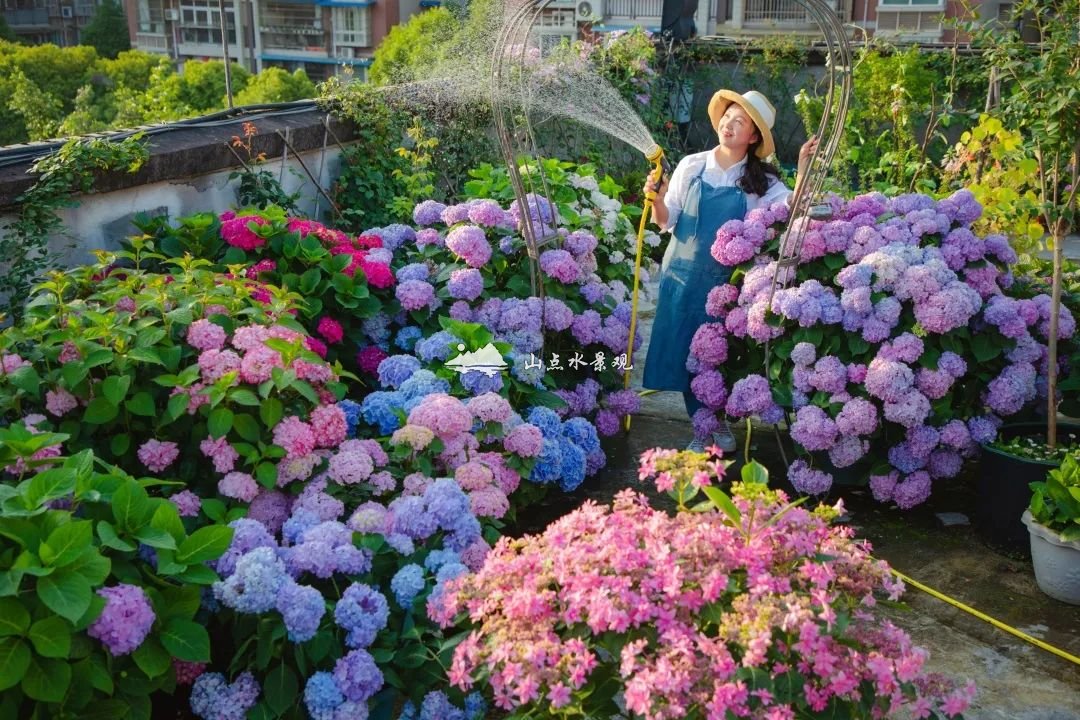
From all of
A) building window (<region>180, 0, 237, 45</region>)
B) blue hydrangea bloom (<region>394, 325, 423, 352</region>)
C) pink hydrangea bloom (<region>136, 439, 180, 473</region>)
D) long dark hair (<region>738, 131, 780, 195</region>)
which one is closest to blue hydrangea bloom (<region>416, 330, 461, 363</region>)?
blue hydrangea bloom (<region>394, 325, 423, 352</region>)

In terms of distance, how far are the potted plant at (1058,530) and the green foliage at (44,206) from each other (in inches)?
126

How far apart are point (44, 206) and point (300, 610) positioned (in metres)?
1.97

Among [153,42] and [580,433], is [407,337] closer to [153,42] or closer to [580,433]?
[580,433]

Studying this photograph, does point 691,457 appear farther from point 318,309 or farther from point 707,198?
point 707,198

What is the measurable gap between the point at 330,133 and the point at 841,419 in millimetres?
2911

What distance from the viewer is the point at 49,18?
4641 cm

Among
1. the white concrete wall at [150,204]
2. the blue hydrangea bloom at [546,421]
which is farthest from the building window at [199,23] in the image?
the blue hydrangea bloom at [546,421]

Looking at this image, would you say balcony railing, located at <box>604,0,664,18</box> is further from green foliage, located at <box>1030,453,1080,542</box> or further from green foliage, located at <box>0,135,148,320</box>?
green foliage, located at <box>1030,453,1080,542</box>

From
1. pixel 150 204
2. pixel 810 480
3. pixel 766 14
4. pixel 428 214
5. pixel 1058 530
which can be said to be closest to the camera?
pixel 1058 530

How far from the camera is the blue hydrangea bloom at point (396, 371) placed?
3.32 meters

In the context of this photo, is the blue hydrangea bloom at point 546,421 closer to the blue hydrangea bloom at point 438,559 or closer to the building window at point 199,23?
the blue hydrangea bloom at point 438,559

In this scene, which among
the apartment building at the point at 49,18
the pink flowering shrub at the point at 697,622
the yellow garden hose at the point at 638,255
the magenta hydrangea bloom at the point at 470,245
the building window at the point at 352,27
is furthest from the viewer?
the apartment building at the point at 49,18

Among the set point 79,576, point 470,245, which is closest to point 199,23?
point 470,245

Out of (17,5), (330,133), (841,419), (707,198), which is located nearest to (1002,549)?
(841,419)
